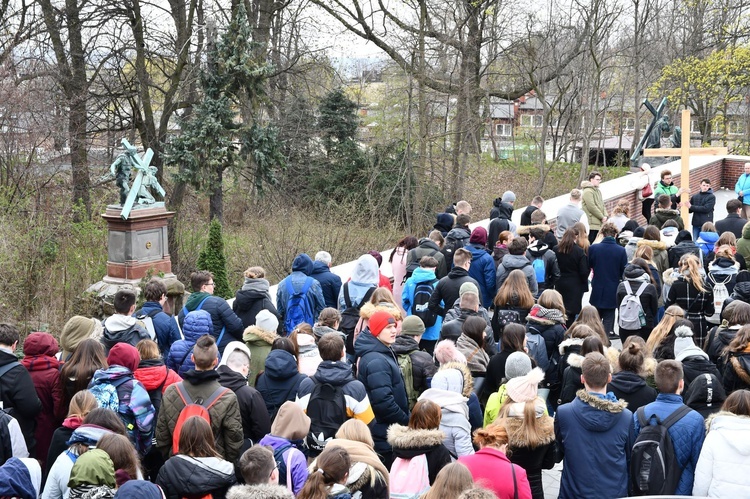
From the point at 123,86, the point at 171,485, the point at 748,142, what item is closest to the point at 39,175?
the point at 123,86

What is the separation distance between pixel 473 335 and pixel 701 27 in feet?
119

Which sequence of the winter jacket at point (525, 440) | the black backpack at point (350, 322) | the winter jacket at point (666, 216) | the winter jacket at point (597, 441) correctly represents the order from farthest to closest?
the winter jacket at point (666, 216)
the black backpack at point (350, 322)
the winter jacket at point (597, 441)
the winter jacket at point (525, 440)

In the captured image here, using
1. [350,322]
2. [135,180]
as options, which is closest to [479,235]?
[350,322]

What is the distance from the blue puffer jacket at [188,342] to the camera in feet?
22.4

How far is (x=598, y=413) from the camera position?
5.52 m

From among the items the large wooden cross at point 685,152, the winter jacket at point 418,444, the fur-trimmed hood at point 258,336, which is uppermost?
the large wooden cross at point 685,152

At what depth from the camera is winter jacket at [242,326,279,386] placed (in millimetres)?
7034

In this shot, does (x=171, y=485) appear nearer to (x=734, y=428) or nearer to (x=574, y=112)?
(x=734, y=428)

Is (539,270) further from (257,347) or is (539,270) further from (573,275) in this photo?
(257,347)

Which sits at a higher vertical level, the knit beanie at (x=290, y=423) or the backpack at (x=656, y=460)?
the knit beanie at (x=290, y=423)

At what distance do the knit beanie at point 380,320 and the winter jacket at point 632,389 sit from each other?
1.70 m

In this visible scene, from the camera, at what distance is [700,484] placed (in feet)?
17.1

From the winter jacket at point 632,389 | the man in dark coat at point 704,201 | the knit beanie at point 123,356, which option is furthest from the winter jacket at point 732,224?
the knit beanie at point 123,356

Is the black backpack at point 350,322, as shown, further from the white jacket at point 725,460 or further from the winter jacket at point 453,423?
the white jacket at point 725,460
